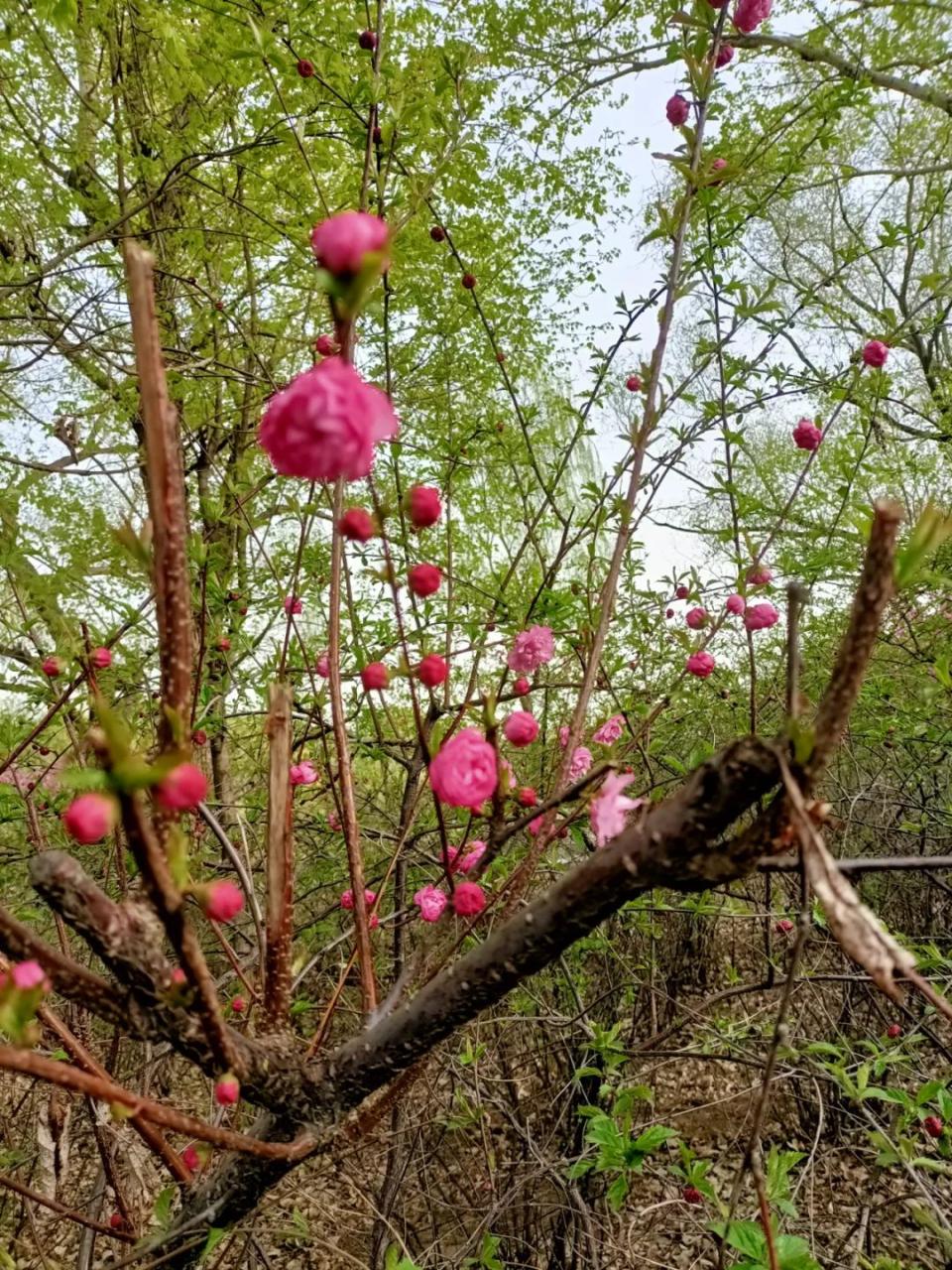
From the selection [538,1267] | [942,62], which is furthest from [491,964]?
[942,62]

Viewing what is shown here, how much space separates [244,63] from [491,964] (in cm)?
364

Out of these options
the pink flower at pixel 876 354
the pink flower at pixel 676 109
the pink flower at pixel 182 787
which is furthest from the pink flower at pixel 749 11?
the pink flower at pixel 182 787

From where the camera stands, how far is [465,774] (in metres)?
0.77

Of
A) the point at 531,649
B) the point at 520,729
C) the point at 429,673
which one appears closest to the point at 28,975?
the point at 429,673

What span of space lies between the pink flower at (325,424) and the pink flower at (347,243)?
0.30 feet

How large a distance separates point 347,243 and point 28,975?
54 cm

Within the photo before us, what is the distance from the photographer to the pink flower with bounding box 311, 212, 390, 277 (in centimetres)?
43

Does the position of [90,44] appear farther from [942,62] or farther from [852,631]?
[942,62]

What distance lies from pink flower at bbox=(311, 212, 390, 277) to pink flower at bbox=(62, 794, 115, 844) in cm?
35

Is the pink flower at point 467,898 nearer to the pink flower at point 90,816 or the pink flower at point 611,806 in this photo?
the pink flower at point 611,806

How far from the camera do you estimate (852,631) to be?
427mm

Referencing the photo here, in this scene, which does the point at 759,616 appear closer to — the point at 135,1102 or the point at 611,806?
the point at 611,806

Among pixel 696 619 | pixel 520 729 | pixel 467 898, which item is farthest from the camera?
pixel 696 619

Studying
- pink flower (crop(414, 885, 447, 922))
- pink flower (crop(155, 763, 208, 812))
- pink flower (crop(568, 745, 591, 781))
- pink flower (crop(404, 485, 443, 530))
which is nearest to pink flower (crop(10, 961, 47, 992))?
pink flower (crop(155, 763, 208, 812))
